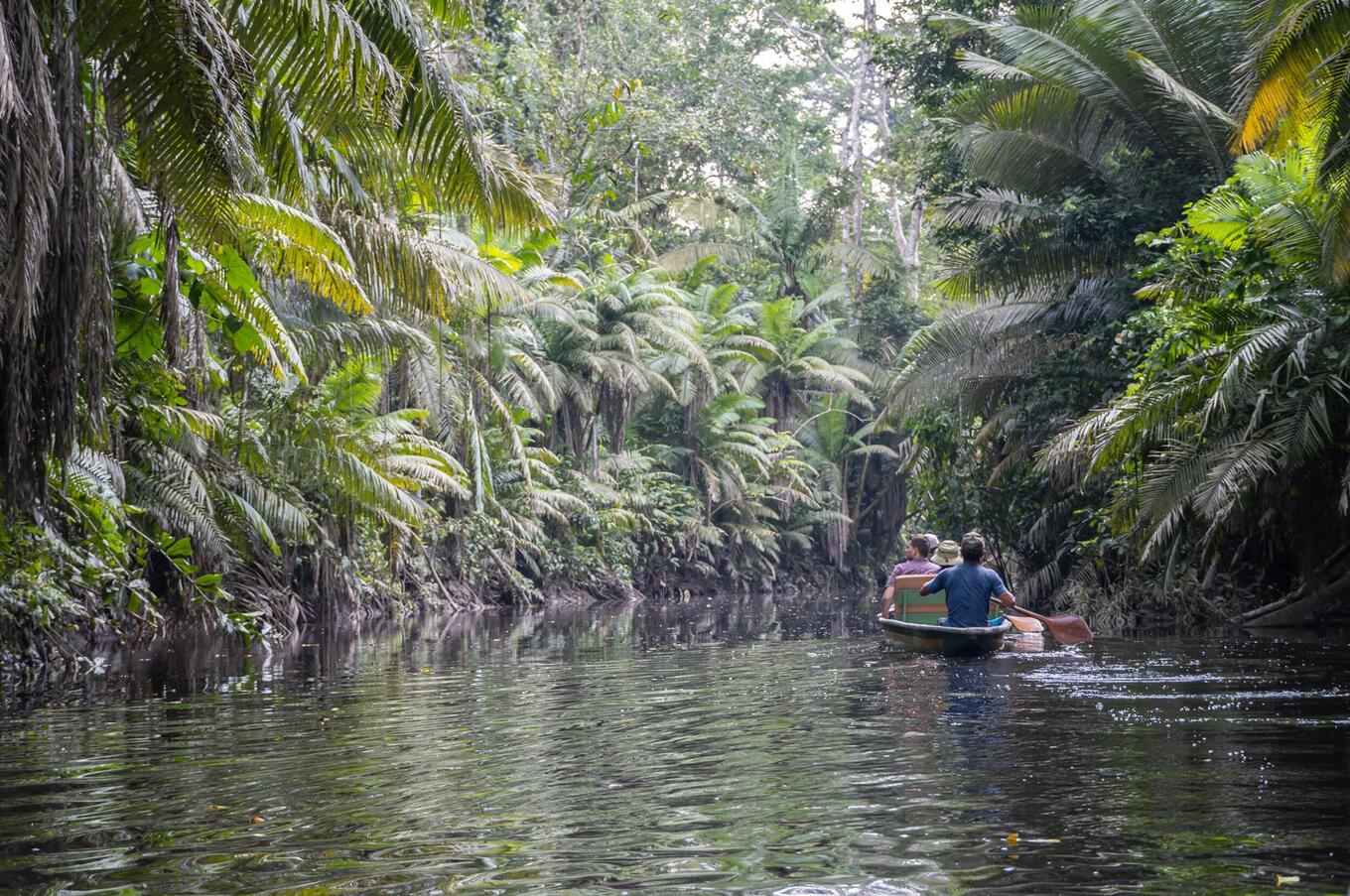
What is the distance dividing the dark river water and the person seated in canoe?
263 cm

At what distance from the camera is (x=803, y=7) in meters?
40.5

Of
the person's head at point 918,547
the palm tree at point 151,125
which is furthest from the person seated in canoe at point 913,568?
the palm tree at point 151,125

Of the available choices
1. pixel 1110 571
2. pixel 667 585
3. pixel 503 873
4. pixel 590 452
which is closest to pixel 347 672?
pixel 503 873

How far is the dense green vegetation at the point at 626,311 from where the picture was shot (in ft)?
22.6

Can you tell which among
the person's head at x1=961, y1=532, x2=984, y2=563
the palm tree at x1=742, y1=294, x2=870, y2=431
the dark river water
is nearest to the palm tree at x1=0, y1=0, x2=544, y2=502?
the dark river water

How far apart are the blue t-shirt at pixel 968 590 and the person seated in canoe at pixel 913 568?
1635 mm

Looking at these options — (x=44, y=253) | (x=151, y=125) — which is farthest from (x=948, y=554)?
(x=44, y=253)

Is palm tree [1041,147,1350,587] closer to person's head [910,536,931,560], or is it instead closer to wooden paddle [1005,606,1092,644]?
wooden paddle [1005,606,1092,644]

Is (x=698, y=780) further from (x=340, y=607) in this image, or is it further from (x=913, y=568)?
(x=340, y=607)

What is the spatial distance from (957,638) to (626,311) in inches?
791

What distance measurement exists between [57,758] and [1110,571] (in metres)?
14.9

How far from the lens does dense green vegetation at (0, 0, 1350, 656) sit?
6883mm

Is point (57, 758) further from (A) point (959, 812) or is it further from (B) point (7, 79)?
(A) point (959, 812)

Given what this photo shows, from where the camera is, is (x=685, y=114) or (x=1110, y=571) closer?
(x=1110, y=571)
